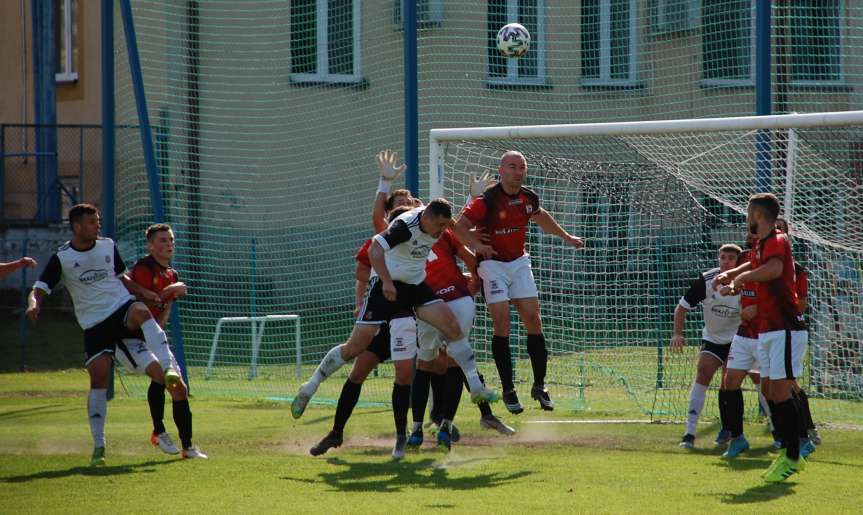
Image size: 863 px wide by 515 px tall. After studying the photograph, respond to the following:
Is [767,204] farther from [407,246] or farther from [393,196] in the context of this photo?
[393,196]

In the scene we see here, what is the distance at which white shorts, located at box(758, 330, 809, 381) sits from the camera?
9367 mm

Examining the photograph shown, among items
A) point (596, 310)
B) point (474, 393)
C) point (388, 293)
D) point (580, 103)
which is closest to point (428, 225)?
point (388, 293)

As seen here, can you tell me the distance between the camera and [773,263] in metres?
9.23

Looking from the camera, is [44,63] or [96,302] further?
[44,63]

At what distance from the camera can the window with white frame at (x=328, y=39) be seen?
18266 mm

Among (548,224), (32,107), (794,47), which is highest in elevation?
(32,107)

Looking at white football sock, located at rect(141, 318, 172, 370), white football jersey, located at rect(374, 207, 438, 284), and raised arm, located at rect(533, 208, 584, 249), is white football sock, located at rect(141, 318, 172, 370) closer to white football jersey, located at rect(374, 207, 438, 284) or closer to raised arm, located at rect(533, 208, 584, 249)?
white football jersey, located at rect(374, 207, 438, 284)

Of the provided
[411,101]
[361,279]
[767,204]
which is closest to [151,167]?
[411,101]

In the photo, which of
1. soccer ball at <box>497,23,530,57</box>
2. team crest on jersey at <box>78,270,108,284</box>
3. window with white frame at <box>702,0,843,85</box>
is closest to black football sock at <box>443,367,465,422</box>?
team crest on jersey at <box>78,270,108,284</box>

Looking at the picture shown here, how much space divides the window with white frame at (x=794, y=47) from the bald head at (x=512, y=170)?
4359 millimetres

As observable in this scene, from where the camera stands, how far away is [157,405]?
1074 centimetres

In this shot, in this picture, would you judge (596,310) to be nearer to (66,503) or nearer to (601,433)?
(601,433)

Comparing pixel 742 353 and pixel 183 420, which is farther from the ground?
pixel 742 353

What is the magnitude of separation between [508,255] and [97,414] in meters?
3.83
